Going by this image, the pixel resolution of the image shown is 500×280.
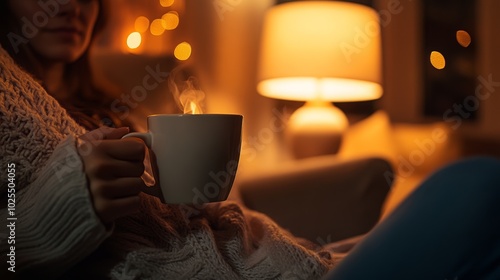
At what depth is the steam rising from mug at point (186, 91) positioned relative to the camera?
1242 millimetres

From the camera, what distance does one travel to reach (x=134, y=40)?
4.77 ft

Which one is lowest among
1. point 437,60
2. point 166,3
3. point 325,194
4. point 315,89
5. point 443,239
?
point 325,194

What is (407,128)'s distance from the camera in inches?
70.2

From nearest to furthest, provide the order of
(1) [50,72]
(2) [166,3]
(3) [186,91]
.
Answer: (1) [50,72] → (3) [186,91] → (2) [166,3]

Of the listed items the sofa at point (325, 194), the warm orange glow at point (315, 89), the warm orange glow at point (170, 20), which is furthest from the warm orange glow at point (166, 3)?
the sofa at point (325, 194)

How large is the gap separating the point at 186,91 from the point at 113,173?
1.02 m

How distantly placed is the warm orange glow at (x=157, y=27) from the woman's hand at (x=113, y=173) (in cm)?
112

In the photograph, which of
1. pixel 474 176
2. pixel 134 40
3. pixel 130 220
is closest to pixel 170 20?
pixel 134 40

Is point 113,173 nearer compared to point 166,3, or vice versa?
point 113,173

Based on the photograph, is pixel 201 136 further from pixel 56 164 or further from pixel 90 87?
pixel 90 87

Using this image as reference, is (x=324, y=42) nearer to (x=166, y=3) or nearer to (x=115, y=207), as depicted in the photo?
(x=166, y=3)

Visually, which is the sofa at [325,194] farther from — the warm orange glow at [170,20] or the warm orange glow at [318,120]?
the warm orange glow at [170,20]

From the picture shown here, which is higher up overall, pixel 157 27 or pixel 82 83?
pixel 157 27

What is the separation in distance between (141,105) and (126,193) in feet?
2.60
